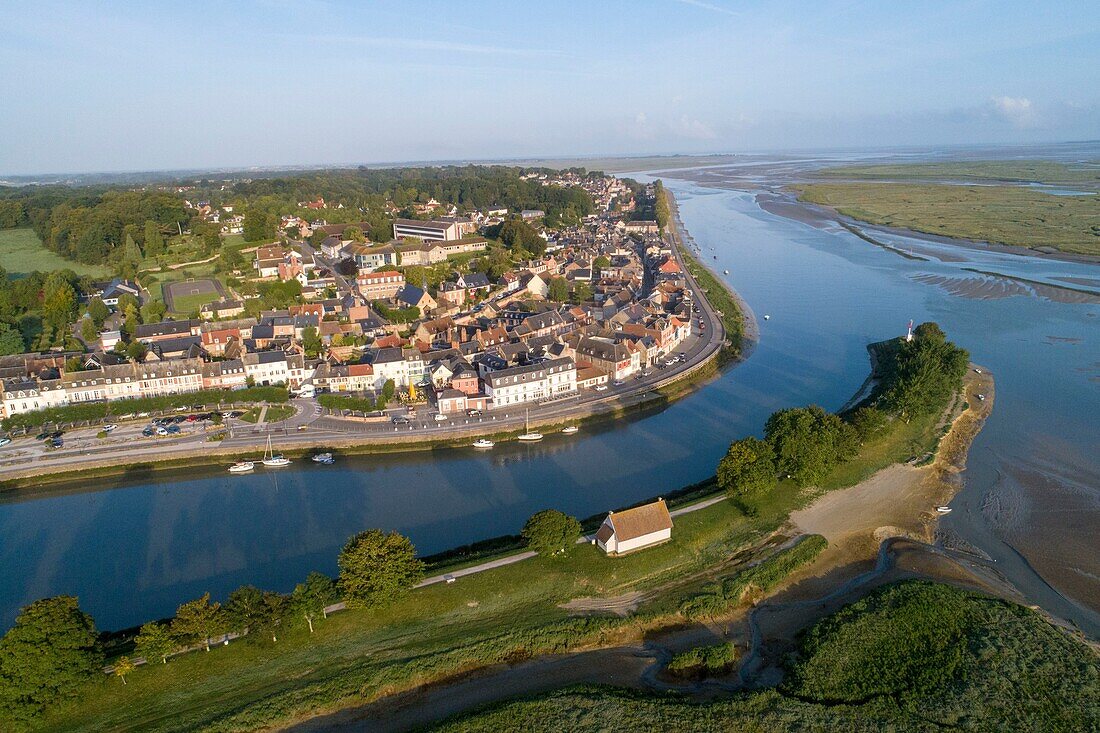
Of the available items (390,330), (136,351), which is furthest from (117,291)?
(390,330)

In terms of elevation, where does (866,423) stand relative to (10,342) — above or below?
below

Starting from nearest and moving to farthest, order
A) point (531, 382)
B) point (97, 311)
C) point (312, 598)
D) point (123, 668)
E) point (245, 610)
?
point (123, 668)
point (245, 610)
point (312, 598)
point (531, 382)
point (97, 311)

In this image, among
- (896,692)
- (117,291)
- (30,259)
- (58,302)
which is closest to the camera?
(896,692)

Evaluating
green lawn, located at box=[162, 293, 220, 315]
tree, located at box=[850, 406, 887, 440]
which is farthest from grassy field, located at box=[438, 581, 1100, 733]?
green lawn, located at box=[162, 293, 220, 315]

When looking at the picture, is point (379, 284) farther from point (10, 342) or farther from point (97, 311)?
point (10, 342)

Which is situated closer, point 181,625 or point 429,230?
point 181,625

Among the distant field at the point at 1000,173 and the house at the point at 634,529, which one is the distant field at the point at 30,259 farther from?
the distant field at the point at 1000,173

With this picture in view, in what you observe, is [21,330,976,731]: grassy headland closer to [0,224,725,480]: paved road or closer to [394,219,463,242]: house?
[0,224,725,480]: paved road

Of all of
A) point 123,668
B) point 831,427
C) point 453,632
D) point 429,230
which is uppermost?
point 429,230
